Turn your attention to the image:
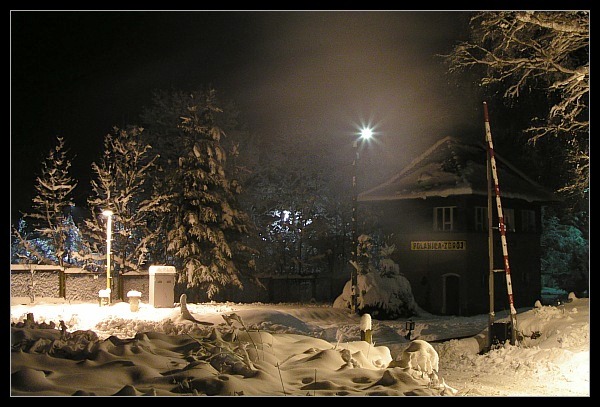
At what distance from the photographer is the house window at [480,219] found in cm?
3316

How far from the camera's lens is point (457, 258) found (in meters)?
32.7

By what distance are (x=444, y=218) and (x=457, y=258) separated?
202 centimetres

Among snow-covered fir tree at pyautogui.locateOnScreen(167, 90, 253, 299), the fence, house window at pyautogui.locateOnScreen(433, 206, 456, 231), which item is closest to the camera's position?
the fence

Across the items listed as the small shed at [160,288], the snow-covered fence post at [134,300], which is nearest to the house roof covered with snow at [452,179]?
the small shed at [160,288]

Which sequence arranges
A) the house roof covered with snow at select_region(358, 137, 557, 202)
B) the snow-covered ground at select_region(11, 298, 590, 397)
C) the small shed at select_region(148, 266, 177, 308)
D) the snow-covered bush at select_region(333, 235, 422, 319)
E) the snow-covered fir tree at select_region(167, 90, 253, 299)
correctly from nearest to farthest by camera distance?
the snow-covered ground at select_region(11, 298, 590, 397) → the small shed at select_region(148, 266, 177, 308) → the snow-covered bush at select_region(333, 235, 422, 319) → the house roof covered with snow at select_region(358, 137, 557, 202) → the snow-covered fir tree at select_region(167, 90, 253, 299)

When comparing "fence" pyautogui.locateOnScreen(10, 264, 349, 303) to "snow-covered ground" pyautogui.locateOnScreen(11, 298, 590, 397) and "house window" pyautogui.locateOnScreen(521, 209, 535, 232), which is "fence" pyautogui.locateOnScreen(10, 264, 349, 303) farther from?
"snow-covered ground" pyautogui.locateOnScreen(11, 298, 590, 397)

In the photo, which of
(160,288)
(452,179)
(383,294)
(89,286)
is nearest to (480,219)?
(452,179)

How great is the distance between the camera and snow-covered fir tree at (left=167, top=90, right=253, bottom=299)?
34.2 meters

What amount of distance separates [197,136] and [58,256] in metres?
9.14

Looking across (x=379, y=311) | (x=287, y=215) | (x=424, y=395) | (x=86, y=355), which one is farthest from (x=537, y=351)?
(x=287, y=215)

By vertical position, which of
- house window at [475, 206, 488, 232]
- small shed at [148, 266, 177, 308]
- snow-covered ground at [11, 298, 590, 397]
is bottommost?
snow-covered ground at [11, 298, 590, 397]

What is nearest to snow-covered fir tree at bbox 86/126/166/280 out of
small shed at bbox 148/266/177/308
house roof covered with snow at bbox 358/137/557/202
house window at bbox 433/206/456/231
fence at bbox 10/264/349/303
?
fence at bbox 10/264/349/303

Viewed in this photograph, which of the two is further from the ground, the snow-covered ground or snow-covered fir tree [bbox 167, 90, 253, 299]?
snow-covered fir tree [bbox 167, 90, 253, 299]

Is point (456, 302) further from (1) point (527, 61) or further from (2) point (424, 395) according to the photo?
(2) point (424, 395)
